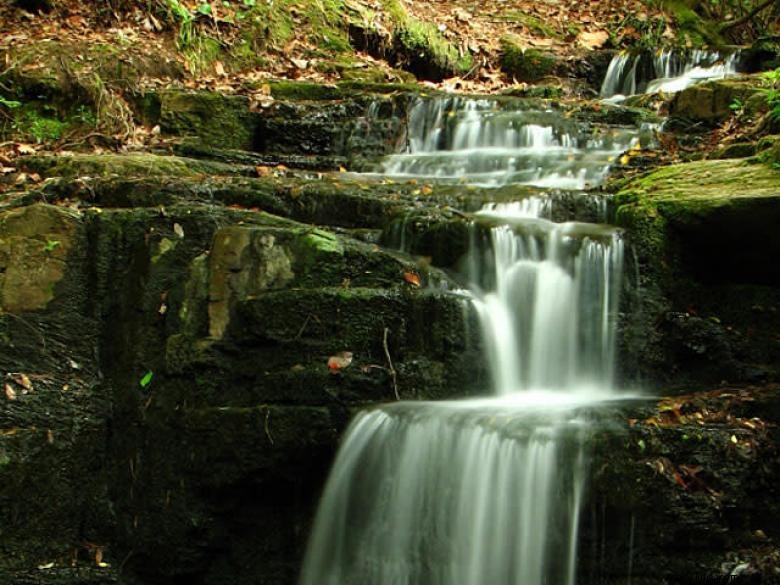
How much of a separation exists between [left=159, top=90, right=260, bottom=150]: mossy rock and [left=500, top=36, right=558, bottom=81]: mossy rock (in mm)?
5234

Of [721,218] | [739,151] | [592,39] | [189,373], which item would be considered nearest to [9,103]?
[189,373]

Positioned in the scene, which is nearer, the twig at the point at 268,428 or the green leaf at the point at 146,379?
the twig at the point at 268,428

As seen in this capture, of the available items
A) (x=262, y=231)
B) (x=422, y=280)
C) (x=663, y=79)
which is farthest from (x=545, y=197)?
(x=663, y=79)

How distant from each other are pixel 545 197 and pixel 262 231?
7.71 ft

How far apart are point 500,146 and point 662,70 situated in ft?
13.5

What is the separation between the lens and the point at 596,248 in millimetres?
5285

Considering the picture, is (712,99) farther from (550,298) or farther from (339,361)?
(339,361)

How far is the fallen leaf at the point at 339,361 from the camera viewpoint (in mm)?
4445

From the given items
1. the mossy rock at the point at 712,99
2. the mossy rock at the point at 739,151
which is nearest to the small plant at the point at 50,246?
the mossy rock at the point at 739,151

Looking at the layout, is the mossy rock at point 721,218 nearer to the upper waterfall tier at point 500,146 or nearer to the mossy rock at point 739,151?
the mossy rock at point 739,151

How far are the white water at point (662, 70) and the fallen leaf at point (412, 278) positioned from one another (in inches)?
279

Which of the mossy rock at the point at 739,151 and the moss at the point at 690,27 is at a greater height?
the moss at the point at 690,27

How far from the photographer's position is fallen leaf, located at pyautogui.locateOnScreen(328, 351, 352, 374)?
4445mm

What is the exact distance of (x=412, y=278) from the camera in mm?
4848
